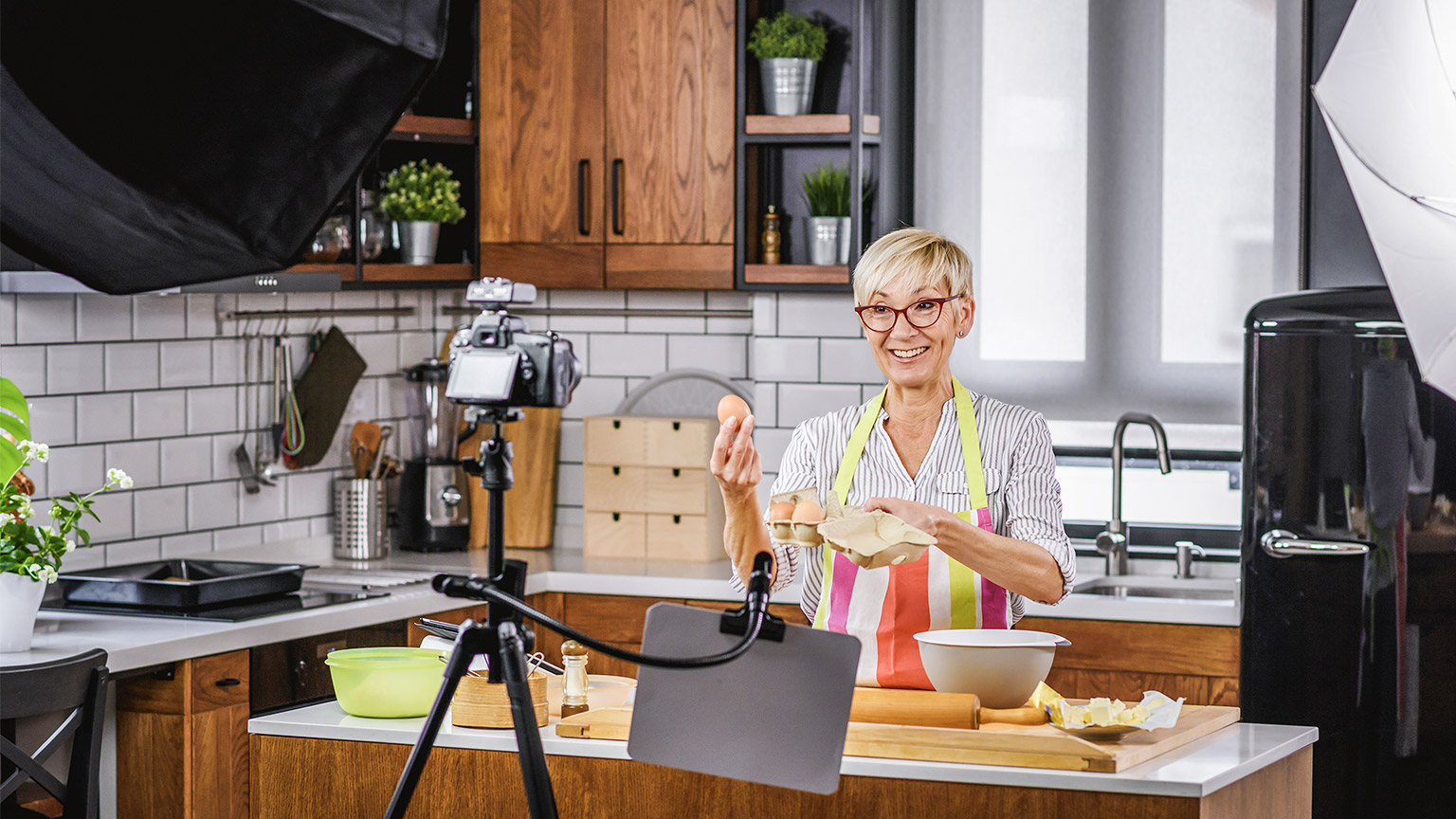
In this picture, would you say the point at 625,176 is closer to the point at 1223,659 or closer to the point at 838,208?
the point at 838,208

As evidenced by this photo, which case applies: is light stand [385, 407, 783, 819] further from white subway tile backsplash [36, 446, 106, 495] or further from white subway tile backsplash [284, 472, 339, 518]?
white subway tile backsplash [284, 472, 339, 518]

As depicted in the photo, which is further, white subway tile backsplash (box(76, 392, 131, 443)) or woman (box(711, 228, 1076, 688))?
white subway tile backsplash (box(76, 392, 131, 443))

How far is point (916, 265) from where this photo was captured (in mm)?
2297

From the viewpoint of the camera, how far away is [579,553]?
425 cm

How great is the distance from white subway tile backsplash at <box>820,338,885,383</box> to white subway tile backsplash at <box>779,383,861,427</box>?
21 millimetres

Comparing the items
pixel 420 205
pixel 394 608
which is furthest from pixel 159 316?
pixel 394 608

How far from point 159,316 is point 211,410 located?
0.28 meters

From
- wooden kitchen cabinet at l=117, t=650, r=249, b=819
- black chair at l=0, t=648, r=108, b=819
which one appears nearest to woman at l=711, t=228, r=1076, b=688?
black chair at l=0, t=648, r=108, b=819

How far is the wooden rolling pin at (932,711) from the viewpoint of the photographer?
6.26ft

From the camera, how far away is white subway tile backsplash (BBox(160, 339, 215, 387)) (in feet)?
12.4

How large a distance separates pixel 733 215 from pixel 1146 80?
3.46ft

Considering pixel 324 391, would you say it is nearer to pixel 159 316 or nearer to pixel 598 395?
pixel 159 316

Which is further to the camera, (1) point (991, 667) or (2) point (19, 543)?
(2) point (19, 543)

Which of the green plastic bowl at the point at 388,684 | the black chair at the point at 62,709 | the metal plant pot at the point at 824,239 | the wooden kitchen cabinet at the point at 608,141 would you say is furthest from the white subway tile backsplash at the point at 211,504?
the green plastic bowl at the point at 388,684
